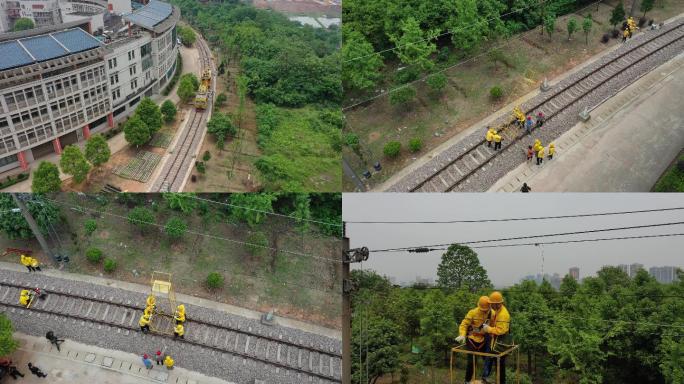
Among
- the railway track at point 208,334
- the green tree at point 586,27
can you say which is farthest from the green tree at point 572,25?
the railway track at point 208,334

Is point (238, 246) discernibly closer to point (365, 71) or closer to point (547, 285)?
point (365, 71)

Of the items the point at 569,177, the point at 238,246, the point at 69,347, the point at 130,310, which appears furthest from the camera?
the point at 238,246

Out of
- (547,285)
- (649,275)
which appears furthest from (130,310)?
(649,275)

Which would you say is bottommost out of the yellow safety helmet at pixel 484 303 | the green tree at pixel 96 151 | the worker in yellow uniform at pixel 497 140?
the yellow safety helmet at pixel 484 303

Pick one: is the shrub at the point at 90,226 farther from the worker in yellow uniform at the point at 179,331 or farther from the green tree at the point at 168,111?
the green tree at the point at 168,111

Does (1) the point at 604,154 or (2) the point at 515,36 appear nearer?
(1) the point at 604,154

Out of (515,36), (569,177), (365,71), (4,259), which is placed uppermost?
(515,36)

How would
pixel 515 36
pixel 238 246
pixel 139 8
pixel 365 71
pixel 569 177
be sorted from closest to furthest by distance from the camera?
1. pixel 569 177
2. pixel 238 246
3. pixel 365 71
4. pixel 515 36
5. pixel 139 8
